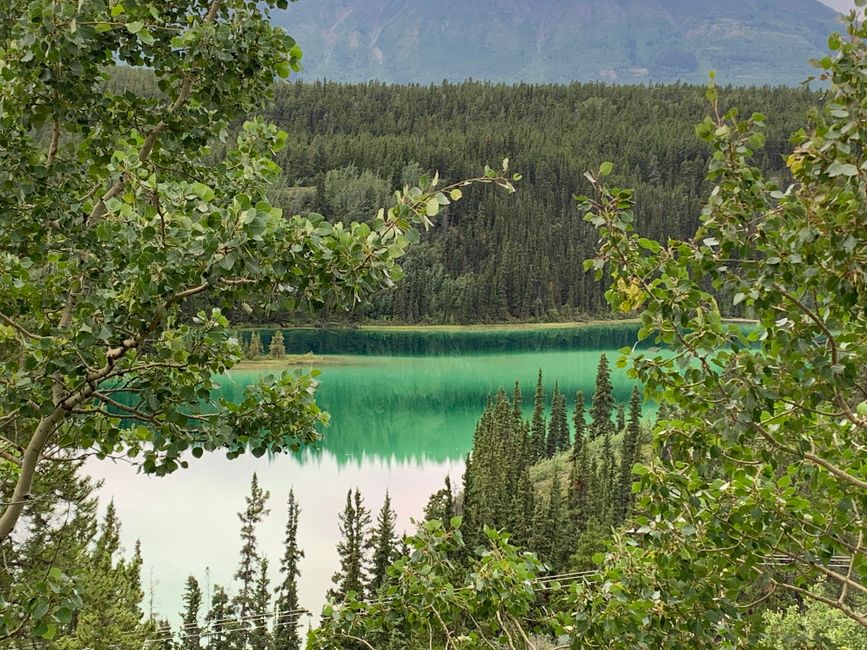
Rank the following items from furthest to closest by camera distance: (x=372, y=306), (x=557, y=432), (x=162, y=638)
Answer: (x=557, y=432) < (x=162, y=638) < (x=372, y=306)

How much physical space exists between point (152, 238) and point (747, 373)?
9.55 ft

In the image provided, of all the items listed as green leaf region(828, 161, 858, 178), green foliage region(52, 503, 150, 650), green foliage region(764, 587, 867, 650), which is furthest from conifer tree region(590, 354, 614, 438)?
green leaf region(828, 161, 858, 178)

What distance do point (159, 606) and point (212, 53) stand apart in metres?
29.1

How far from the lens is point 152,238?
3492 mm

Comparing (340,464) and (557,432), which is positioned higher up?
(557,432)

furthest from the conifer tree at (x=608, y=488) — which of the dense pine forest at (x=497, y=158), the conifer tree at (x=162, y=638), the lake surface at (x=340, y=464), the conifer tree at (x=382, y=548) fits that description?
the dense pine forest at (x=497, y=158)

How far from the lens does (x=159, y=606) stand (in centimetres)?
2886

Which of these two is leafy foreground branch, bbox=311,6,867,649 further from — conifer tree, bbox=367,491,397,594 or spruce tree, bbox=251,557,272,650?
spruce tree, bbox=251,557,272,650

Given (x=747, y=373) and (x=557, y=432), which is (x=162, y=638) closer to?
(x=747, y=373)

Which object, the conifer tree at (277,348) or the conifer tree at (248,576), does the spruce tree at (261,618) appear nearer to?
the conifer tree at (248,576)

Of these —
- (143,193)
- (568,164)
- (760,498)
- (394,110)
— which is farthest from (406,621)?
(394,110)

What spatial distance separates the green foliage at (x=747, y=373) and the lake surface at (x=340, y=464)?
2242 mm

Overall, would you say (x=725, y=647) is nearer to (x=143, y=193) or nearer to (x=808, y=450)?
(x=808, y=450)

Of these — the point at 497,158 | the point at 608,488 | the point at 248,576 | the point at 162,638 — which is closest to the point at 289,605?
the point at 248,576
